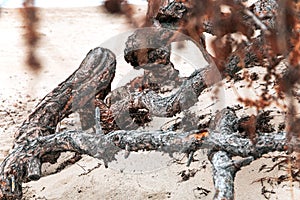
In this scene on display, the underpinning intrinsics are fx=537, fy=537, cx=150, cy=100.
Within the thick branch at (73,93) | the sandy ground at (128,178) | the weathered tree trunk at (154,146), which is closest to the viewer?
the weathered tree trunk at (154,146)

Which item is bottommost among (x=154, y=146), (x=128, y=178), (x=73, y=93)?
(x=128, y=178)

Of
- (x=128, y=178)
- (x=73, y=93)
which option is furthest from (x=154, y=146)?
(x=73, y=93)

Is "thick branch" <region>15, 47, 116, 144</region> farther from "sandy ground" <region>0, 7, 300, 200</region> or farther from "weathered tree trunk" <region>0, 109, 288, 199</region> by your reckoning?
"weathered tree trunk" <region>0, 109, 288, 199</region>

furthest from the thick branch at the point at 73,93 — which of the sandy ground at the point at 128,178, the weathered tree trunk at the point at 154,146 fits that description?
the weathered tree trunk at the point at 154,146

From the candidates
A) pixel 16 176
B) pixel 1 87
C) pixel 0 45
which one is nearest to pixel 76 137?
pixel 16 176

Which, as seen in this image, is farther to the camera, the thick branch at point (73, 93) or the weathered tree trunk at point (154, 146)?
the thick branch at point (73, 93)

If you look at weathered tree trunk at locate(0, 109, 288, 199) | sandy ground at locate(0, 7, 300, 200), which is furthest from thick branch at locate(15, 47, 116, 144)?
weathered tree trunk at locate(0, 109, 288, 199)

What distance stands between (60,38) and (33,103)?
3.70 meters

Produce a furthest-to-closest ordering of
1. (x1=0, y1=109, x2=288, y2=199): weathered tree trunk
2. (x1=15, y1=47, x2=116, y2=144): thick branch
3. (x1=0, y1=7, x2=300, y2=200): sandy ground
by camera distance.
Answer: (x1=15, y1=47, x2=116, y2=144): thick branch → (x1=0, y1=7, x2=300, y2=200): sandy ground → (x1=0, y1=109, x2=288, y2=199): weathered tree trunk

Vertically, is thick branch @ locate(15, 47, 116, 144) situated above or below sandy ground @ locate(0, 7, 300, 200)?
above

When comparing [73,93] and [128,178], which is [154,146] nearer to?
[128,178]

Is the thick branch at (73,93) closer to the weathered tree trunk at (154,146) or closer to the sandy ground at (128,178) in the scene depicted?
the sandy ground at (128,178)

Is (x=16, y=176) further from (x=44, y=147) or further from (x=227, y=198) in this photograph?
(x=227, y=198)

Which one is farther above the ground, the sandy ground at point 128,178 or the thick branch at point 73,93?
the thick branch at point 73,93
